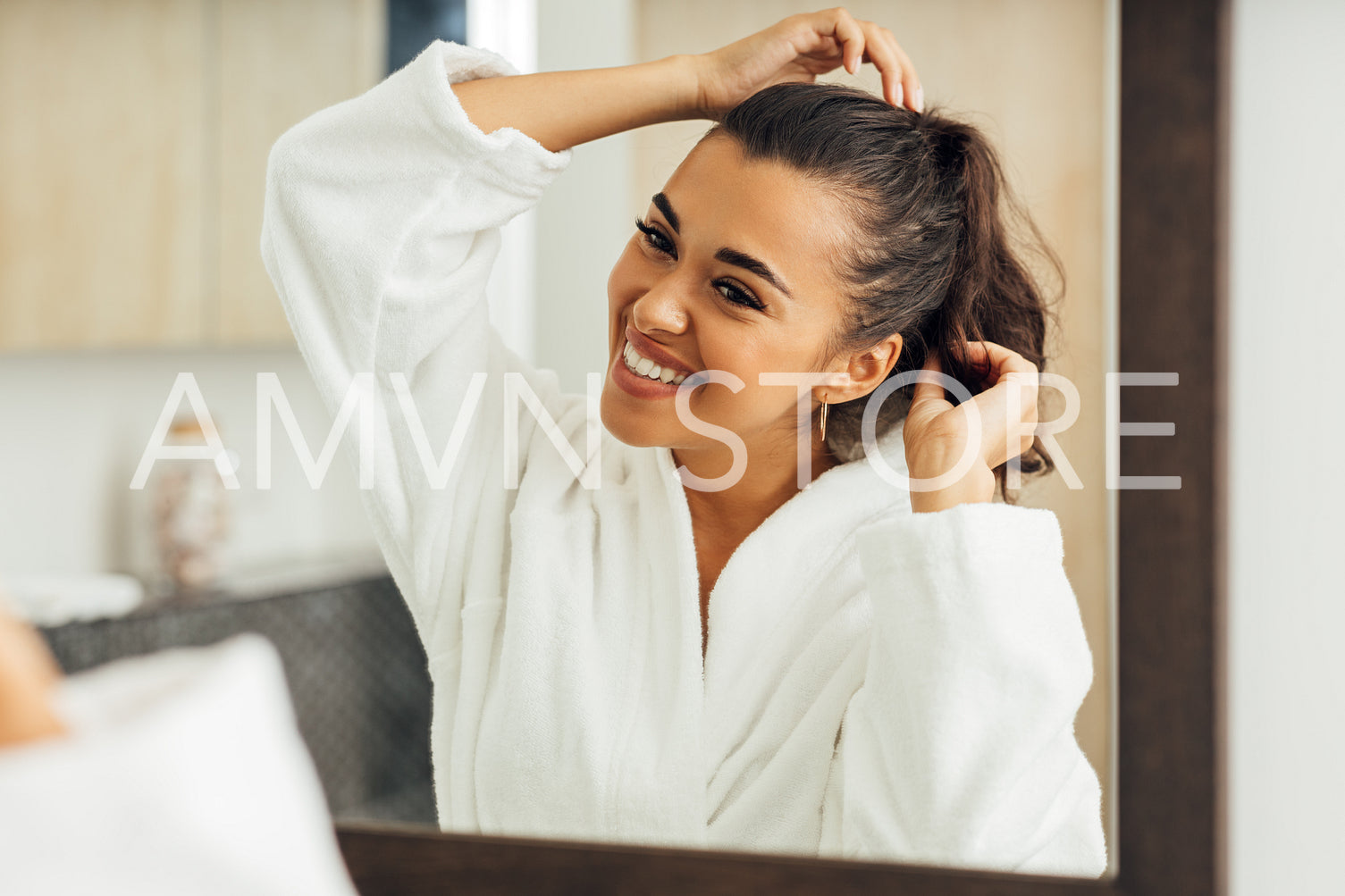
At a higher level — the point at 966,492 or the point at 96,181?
the point at 96,181

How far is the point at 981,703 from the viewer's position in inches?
17.0

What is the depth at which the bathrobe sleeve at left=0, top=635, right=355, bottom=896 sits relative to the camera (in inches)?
9.0

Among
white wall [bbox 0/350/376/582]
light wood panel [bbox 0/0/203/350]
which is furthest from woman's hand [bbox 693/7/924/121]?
light wood panel [bbox 0/0/203/350]

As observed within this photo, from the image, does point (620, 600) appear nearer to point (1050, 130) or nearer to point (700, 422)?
point (700, 422)

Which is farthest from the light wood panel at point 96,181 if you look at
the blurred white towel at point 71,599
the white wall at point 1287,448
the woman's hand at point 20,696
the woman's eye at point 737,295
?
the white wall at point 1287,448

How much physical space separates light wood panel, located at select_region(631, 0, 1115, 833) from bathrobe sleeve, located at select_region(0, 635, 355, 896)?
35cm

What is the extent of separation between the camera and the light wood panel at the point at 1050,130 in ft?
1.47

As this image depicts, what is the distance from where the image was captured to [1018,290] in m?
0.50

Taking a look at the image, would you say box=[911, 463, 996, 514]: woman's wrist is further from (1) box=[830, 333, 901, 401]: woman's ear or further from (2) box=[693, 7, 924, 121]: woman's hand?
(2) box=[693, 7, 924, 121]: woman's hand

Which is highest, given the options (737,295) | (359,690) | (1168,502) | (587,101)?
(587,101)

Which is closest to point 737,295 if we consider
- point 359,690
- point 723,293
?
point 723,293

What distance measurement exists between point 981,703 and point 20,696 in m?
0.37

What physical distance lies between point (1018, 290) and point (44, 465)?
0.89 m

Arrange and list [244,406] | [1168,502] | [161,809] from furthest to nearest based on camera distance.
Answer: [244,406]
[1168,502]
[161,809]
